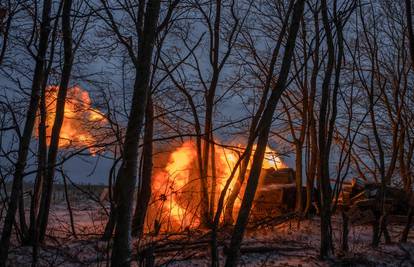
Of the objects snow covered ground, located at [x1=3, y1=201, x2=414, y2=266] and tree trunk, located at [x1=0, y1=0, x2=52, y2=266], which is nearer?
tree trunk, located at [x1=0, y1=0, x2=52, y2=266]

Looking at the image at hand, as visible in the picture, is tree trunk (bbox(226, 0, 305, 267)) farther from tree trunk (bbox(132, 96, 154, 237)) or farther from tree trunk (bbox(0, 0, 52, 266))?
tree trunk (bbox(132, 96, 154, 237))

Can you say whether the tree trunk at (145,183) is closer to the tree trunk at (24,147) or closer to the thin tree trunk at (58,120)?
the thin tree trunk at (58,120)

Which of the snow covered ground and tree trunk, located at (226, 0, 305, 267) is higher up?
tree trunk, located at (226, 0, 305, 267)

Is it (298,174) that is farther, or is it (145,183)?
(298,174)

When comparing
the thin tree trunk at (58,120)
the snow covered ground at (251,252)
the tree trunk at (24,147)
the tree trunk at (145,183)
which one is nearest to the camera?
the tree trunk at (24,147)

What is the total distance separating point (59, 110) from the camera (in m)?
10.1

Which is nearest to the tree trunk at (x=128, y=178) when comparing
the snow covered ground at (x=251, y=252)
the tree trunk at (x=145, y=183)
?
the snow covered ground at (x=251, y=252)

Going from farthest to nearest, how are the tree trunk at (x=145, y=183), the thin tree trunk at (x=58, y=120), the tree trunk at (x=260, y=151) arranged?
1. the tree trunk at (x=145, y=183)
2. the thin tree trunk at (x=58, y=120)
3. the tree trunk at (x=260, y=151)

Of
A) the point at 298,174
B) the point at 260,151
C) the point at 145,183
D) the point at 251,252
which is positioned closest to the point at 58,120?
the point at 145,183

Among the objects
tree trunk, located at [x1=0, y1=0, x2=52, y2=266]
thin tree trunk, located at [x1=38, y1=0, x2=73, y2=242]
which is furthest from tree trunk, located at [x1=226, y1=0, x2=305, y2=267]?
thin tree trunk, located at [x1=38, y1=0, x2=73, y2=242]

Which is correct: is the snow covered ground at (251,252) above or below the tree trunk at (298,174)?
below

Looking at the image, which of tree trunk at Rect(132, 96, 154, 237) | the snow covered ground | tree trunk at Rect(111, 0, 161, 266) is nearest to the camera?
tree trunk at Rect(111, 0, 161, 266)

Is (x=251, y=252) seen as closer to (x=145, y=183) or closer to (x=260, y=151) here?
(x=260, y=151)

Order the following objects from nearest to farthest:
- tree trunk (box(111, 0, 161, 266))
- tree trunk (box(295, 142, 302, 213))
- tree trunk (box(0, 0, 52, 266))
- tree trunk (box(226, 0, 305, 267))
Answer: tree trunk (box(0, 0, 52, 266)) < tree trunk (box(111, 0, 161, 266)) < tree trunk (box(226, 0, 305, 267)) < tree trunk (box(295, 142, 302, 213))
